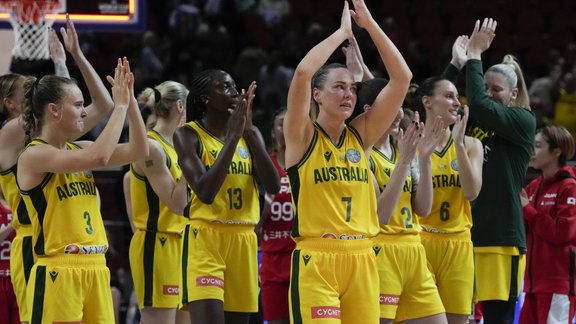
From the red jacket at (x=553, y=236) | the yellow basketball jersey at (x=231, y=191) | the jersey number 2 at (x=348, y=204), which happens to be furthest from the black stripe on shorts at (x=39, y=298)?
the red jacket at (x=553, y=236)

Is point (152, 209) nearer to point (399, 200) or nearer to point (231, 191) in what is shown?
point (231, 191)

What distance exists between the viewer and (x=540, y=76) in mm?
15930

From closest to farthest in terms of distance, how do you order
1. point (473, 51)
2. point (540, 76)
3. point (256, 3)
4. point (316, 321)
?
point (316, 321) → point (473, 51) → point (540, 76) → point (256, 3)

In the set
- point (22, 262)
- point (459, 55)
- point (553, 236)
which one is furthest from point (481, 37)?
point (22, 262)

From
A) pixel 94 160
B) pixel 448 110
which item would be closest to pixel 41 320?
pixel 94 160

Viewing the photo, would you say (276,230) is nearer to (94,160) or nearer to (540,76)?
(94,160)

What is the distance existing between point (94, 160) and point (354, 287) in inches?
65.8

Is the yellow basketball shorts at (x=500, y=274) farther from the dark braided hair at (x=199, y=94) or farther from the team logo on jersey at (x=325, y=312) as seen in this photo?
the dark braided hair at (x=199, y=94)

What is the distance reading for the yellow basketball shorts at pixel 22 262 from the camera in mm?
6625

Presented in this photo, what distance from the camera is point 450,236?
24.1 ft

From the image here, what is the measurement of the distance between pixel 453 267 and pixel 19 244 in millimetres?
3015

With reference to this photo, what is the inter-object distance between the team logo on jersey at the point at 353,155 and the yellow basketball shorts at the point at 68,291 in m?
1.62

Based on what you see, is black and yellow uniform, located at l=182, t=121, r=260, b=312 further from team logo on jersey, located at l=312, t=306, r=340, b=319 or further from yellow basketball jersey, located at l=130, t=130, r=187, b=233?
team logo on jersey, located at l=312, t=306, r=340, b=319

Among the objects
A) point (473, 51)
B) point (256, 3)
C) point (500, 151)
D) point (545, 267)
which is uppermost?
point (256, 3)
